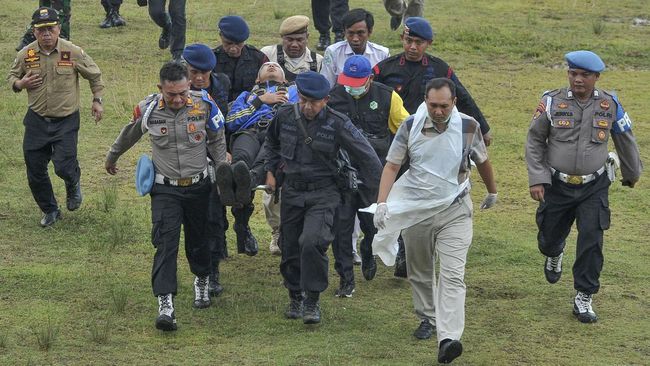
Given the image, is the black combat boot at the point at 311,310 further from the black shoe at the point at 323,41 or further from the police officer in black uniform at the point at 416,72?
the black shoe at the point at 323,41

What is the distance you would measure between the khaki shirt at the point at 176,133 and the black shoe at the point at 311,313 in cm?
127

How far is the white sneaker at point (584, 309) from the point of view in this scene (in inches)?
393

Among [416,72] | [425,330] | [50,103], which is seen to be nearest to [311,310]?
[425,330]

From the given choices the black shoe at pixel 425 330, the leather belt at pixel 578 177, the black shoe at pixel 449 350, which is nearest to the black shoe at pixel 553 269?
the leather belt at pixel 578 177

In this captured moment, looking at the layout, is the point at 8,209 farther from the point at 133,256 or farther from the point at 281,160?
the point at 281,160

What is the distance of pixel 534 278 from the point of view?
440 inches

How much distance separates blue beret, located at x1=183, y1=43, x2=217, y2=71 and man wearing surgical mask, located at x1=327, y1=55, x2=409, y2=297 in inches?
40.5

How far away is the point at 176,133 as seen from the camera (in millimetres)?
9406

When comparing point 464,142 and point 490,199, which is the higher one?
point 464,142

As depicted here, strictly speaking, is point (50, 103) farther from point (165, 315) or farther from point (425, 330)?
point (425, 330)

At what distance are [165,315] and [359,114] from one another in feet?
7.38

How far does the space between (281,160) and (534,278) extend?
272cm

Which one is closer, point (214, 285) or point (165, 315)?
point (165, 315)

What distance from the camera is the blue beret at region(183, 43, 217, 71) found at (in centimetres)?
997
